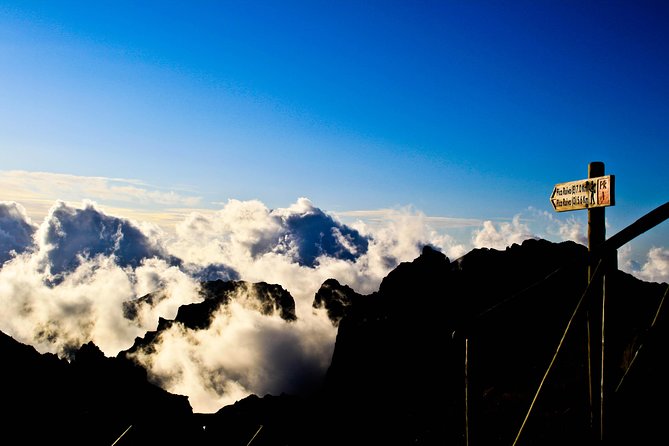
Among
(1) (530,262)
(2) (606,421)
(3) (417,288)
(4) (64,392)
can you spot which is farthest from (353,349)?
(2) (606,421)

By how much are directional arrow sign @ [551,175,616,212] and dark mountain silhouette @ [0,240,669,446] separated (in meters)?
1.35

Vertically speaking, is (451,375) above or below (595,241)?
below

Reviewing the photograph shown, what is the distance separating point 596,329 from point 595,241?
1566 mm

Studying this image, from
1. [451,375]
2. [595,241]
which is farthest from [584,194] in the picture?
[451,375]

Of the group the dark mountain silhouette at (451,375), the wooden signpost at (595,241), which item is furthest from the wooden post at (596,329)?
the dark mountain silhouette at (451,375)

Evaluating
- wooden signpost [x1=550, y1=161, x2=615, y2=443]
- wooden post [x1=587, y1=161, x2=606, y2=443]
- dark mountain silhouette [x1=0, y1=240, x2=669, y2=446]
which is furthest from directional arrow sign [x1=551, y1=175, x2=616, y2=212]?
dark mountain silhouette [x1=0, y1=240, x2=669, y2=446]

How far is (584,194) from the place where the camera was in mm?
9117

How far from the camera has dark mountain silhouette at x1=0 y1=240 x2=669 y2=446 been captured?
8203 mm

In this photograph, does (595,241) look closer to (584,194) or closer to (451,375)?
(584,194)

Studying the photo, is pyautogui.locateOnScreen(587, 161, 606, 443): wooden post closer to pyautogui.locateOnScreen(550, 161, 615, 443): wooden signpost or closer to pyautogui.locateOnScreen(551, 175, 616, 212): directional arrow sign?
pyautogui.locateOnScreen(550, 161, 615, 443): wooden signpost

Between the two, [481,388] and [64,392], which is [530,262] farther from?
[64,392]

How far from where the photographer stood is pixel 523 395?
33.2 m

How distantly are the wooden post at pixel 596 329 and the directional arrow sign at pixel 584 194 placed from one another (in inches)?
6.3

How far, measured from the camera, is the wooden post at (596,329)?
7.88 metres
